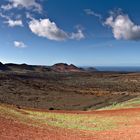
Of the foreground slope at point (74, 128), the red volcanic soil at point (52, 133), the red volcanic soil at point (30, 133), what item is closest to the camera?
the red volcanic soil at point (30, 133)

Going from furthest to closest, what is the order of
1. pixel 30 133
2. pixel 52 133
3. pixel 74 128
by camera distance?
1. pixel 74 128
2. pixel 52 133
3. pixel 30 133

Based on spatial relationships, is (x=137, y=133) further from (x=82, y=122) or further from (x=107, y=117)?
(x=107, y=117)

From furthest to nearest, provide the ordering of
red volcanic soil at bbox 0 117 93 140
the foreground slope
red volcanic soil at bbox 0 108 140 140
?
the foreground slope
red volcanic soil at bbox 0 108 140 140
red volcanic soil at bbox 0 117 93 140

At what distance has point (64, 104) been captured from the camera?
2549 inches

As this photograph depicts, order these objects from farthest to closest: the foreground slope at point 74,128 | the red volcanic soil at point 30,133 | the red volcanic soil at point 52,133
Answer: the foreground slope at point 74,128 < the red volcanic soil at point 52,133 < the red volcanic soil at point 30,133

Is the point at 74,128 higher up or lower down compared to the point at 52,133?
lower down

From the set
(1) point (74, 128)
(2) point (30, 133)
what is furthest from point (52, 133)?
(1) point (74, 128)

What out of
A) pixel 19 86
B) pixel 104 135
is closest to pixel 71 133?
pixel 104 135

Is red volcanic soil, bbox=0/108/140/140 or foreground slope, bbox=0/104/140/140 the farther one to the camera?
foreground slope, bbox=0/104/140/140

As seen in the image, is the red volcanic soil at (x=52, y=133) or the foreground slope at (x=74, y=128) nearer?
the red volcanic soil at (x=52, y=133)

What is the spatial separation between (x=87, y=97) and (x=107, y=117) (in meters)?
46.9

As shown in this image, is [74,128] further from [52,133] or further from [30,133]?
[30,133]

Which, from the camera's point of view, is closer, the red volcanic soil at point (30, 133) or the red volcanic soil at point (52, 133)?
the red volcanic soil at point (30, 133)

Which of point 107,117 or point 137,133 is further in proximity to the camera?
point 107,117
